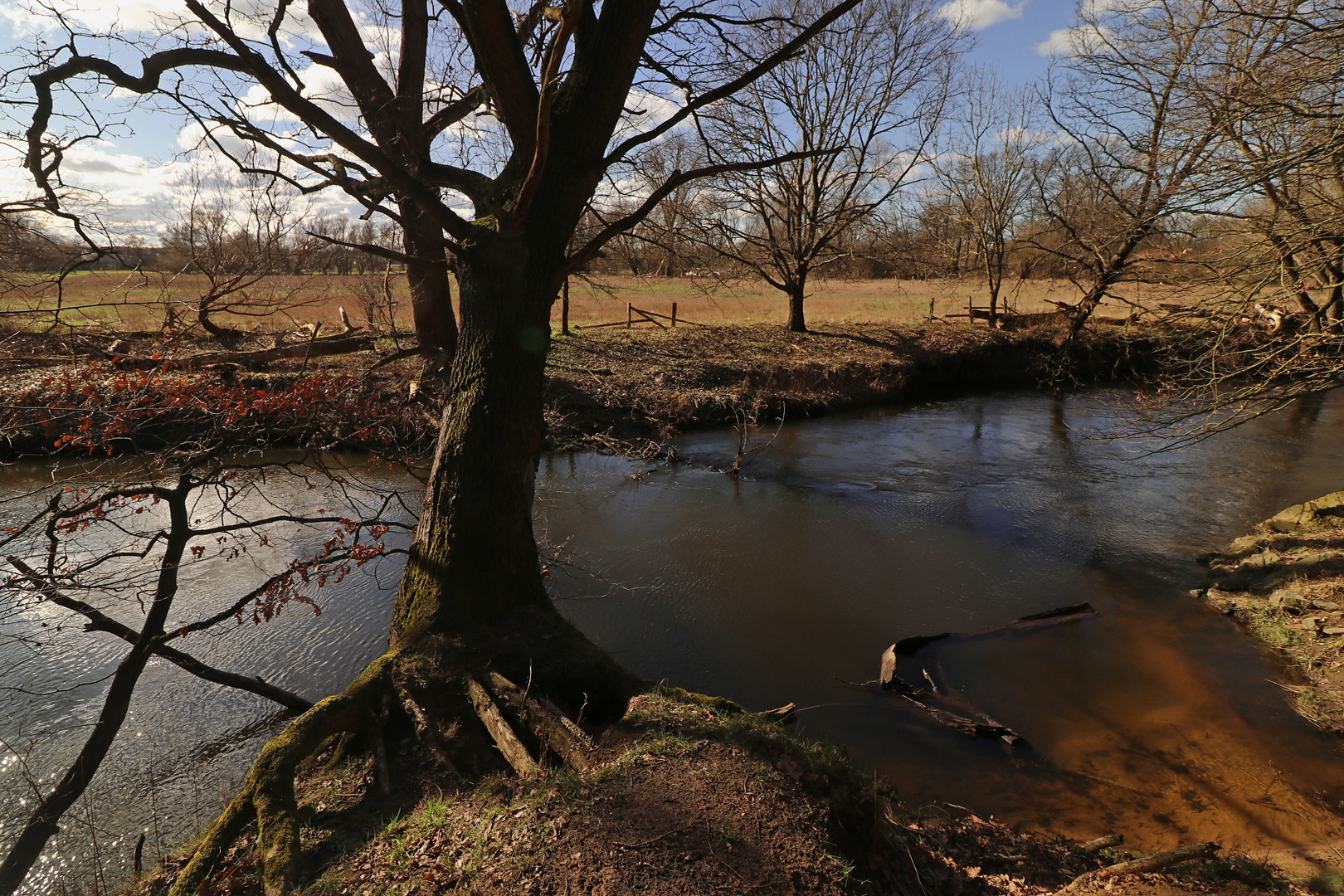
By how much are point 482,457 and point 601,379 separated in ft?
36.7

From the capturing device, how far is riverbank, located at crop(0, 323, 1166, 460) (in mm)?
7121

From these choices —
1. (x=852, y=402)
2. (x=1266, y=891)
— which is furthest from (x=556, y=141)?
(x=852, y=402)

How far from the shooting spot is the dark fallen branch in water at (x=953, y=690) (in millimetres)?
5527

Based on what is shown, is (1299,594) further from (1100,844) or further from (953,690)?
(1100,844)

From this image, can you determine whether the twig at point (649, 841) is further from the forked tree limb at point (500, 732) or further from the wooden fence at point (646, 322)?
the wooden fence at point (646, 322)

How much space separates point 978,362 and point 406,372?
17.5 m

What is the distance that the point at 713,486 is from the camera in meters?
11.8

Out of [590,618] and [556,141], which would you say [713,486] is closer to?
[590,618]

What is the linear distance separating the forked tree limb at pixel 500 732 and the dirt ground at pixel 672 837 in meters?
0.10

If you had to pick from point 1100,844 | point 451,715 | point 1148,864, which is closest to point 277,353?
point 451,715

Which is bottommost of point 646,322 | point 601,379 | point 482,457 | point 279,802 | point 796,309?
point 279,802

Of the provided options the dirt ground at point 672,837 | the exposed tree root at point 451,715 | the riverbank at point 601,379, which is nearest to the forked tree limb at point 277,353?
the riverbank at point 601,379

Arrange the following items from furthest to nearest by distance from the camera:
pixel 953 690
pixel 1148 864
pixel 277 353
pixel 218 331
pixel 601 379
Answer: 1. pixel 601 379
2. pixel 218 331
3. pixel 277 353
4. pixel 953 690
5. pixel 1148 864

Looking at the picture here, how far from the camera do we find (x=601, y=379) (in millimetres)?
15539
